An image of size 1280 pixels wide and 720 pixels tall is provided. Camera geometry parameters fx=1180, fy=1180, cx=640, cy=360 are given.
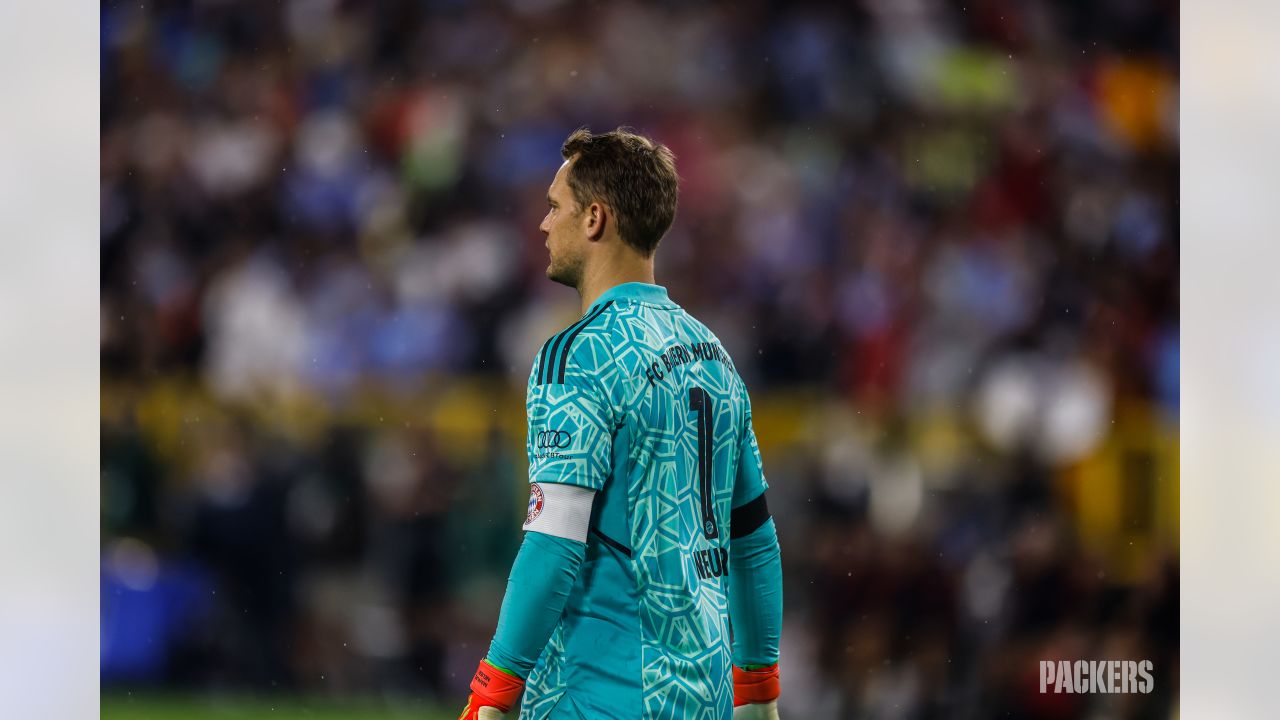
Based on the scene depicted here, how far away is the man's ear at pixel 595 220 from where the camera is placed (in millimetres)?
1450

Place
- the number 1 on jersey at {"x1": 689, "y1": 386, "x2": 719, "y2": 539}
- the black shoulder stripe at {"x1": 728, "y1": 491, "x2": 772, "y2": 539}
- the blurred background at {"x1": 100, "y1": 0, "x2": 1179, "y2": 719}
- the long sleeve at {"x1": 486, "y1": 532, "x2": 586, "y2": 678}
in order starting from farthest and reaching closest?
the blurred background at {"x1": 100, "y1": 0, "x2": 1179, "y2": 719}
the black shoulder stripe at {"x1": 728, "y1": 491, "x2": 772, "y2": 539}
the number 1 on jersey at {"x1": 689, "y1": 386, "x2": 719, "y2": 539}
the long sleeve at {"x1": 486, "y1": 532, "x2": 586, "y2": 678}

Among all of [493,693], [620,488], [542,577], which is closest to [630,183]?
[620,488]

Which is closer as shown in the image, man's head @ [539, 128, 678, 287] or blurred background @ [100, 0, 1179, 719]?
man's head @ [539, 128, 678, 287]

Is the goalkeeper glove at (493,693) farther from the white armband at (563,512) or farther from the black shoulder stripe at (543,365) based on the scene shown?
the black shoulder stripe at (543,365)

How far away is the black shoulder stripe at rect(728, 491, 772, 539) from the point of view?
1.57 meters

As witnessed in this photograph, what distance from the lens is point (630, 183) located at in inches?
56.9

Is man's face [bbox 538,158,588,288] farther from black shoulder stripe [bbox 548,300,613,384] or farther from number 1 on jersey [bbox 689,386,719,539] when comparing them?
number 1 on jersey [bbox 689,386,719,539]

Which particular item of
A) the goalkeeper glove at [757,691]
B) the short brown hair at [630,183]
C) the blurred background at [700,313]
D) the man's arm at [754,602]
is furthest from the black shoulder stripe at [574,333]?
the blurred background at [700,313]

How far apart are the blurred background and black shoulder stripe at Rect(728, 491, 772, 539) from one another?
1413 millimetres

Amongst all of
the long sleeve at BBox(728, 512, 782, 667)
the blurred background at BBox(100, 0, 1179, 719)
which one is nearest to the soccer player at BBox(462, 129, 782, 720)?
the long sleeve at BBox(728, 512, 782, 667)

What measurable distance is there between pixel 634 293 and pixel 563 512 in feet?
0.95

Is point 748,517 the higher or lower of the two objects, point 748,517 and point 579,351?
the lower

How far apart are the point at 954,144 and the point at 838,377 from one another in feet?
2.18

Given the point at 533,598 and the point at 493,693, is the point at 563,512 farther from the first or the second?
the point at 493,693
